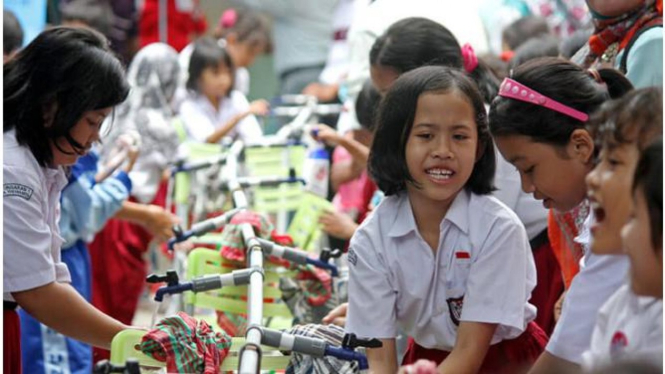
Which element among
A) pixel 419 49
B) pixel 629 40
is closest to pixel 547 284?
pixel 629 40

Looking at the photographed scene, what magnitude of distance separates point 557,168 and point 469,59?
1.12 metres

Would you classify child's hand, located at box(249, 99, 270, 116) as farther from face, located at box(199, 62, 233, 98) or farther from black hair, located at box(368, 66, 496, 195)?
black hair, located at box(368, 66, 496, 195)

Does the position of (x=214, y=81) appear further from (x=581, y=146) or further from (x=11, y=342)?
(x=581, y=146)

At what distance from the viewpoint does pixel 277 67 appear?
949cm

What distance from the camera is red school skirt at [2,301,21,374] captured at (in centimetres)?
345

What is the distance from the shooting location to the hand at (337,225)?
4.97 m

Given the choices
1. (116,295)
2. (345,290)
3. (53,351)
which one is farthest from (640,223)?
(116,295)

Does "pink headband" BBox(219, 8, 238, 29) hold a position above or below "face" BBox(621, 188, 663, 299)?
below

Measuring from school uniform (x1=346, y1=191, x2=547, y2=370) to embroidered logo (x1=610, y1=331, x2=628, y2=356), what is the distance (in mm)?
773

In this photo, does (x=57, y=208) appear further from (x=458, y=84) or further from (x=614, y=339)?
(x=614, y=339)

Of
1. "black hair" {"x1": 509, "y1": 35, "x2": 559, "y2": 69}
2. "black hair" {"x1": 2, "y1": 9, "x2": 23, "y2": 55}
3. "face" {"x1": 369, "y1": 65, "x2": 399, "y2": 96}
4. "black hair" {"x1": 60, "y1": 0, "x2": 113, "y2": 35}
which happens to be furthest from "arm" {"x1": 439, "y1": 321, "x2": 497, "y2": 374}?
"black hair" {"x1": 60, "y1": 0, "x2": 113, "y2": 35}

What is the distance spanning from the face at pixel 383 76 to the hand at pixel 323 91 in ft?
14.0

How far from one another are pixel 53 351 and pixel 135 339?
1918 millimetres

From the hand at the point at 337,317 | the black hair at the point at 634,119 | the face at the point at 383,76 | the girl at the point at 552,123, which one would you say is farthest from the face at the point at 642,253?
the face at the point at 383,76
